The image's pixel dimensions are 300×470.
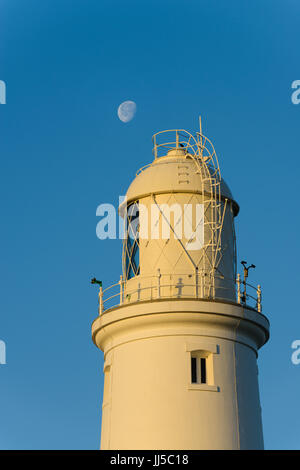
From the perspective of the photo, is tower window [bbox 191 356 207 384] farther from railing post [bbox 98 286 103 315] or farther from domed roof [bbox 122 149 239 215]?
domed roof [bbox 122 149 239 215]

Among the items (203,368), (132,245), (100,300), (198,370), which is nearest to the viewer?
(198,370)

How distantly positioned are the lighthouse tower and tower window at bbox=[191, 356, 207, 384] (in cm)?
3

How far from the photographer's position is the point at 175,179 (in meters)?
29.0

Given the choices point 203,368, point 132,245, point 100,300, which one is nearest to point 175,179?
point 132,245

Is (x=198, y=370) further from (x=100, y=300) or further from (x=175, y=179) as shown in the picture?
(x=175, y=179)

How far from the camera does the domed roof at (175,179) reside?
2895cm

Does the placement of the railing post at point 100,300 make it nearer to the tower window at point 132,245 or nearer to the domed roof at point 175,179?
the tower window at point 132,245

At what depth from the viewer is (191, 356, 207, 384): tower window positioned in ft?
88.0

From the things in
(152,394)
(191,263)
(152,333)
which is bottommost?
(152,394)

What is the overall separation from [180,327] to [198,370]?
1280mm

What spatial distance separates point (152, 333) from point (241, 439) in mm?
3764
